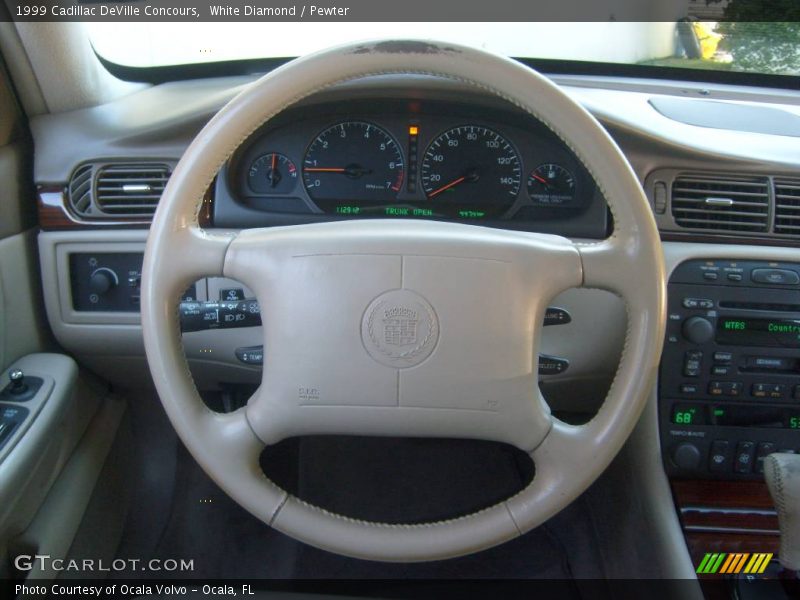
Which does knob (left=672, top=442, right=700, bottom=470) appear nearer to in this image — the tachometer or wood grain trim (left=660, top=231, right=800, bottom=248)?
wood grain trim (left=660, top=231, right=800, bottom=248)

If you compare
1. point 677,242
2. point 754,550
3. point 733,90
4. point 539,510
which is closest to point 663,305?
point 539,510

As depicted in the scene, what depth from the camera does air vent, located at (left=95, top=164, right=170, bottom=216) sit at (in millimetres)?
1715

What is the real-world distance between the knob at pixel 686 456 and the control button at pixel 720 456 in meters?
0.03

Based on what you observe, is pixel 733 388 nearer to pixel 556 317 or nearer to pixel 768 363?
pixel 768 363

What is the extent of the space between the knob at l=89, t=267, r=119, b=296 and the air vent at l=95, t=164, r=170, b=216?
5.3 inches

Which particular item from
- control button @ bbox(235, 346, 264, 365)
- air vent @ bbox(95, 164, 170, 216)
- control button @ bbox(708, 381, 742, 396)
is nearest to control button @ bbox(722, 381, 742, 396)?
control button @ bbox(708, 381, 742, 396)

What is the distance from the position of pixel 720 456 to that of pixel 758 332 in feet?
0.91

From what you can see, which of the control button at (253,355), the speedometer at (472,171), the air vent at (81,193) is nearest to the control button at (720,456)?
the speedometer at (472,171)

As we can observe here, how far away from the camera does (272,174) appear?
5.51ft

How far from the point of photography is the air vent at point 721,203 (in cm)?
166

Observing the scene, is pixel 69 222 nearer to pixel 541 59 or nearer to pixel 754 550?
pixel 541 59

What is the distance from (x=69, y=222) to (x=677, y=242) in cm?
134

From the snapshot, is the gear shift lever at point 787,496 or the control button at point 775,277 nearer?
A: the gear shift lever at point 787,496

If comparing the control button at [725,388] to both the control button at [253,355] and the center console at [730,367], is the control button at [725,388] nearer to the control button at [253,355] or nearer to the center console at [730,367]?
the center console at [730,367]
